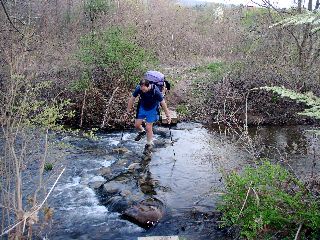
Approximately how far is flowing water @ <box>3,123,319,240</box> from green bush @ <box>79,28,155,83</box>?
6.76ft

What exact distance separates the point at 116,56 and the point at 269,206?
26.8 feet

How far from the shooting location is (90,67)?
1274 cm

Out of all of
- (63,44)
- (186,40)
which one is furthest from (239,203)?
(186,40)

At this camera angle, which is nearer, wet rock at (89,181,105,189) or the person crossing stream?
wet rock at (89,181,105,189)

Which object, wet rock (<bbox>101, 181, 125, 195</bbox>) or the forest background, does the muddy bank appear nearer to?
the forest background

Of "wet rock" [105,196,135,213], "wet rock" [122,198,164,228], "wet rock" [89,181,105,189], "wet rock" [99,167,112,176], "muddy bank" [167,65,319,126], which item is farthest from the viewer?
"muddy bank" [167,65,319,126]

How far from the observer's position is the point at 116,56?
12312 millimetres

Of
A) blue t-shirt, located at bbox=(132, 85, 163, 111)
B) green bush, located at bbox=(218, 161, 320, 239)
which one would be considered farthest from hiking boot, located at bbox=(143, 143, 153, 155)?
green bush, located at bbox=(218, 161, 320, 239)

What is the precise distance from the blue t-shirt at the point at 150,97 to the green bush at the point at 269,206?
3.37 meters

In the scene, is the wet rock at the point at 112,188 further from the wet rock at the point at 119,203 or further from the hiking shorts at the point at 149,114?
the hiking shorts at the point at 149,114

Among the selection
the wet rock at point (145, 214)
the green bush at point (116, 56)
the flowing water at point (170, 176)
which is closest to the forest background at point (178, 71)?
the green bush at point (116, 56)

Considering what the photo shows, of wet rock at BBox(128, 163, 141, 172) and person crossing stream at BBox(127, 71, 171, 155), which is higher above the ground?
person crossing stream at BBox(127, 71, 171, 155)

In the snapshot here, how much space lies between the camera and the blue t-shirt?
8.78m

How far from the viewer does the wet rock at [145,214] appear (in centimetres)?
645
